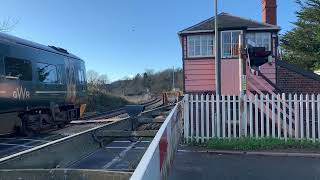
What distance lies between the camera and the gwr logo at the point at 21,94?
15.5m

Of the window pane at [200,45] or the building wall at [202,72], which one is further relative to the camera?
the window pane at [200,45]

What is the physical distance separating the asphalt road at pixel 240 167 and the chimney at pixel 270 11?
17.2m

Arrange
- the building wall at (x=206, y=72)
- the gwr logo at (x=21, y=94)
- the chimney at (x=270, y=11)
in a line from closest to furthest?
the gwr logo at (x=21, y=94)
the building wall at (x=206, y=72)
the chimney at (x=270, y=11)

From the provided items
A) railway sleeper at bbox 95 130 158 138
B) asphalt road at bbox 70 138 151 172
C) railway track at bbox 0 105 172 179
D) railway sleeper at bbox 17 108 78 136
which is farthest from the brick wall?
railway sleeper at bbox 95 130 158 138

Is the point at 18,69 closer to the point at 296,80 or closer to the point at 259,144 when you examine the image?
the point at 259,144

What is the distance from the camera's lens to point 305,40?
40906 millimetres

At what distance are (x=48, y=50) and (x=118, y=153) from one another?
30.8ft

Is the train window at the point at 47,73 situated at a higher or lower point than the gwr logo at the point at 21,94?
higher

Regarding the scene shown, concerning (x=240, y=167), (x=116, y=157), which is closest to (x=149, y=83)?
(x=116, y=157)

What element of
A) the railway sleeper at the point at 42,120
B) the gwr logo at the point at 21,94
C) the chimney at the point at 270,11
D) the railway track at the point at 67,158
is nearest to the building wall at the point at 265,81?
the chimney at the point at 270,11

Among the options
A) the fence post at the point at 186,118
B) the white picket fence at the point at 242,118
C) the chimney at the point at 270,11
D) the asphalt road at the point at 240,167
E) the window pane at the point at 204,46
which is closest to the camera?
the asphalt road at the point at 240,167

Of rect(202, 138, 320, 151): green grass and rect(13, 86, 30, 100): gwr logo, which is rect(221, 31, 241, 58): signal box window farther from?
rect(13, 86, 30, 100): gwr logo

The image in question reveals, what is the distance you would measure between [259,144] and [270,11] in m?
16.5

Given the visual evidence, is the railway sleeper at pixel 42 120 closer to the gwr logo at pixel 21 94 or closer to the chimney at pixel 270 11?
the gwr logo at pixel 21 94
